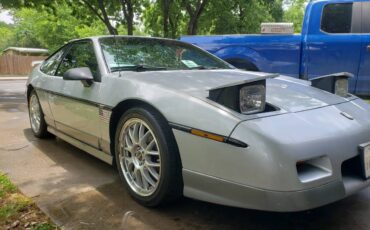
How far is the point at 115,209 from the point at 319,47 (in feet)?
14.4

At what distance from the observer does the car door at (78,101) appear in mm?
3369

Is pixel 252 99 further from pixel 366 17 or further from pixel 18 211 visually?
pixel 366 17

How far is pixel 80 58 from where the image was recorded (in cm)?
398

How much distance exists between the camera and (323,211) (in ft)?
8.96

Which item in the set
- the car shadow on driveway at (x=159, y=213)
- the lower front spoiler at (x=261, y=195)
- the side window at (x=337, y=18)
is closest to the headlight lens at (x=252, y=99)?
the lower front spoiler at (x=261, y=195)

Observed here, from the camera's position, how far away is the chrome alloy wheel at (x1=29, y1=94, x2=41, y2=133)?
4.83 m

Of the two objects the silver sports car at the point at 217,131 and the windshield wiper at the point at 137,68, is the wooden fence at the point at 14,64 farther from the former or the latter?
the windshield wiper at the point at 137,68

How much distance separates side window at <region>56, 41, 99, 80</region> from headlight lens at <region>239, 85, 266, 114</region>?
1559 millimetres

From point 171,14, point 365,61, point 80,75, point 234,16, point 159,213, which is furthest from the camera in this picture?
point 234,16

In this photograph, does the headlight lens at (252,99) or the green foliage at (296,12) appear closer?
Result: the headlight lens at (252,99)

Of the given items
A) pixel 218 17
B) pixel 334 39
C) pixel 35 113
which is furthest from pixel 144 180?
pixel 218 17

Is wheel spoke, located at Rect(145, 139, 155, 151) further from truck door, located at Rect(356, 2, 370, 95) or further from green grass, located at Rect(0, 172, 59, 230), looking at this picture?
truck door, located at Rect(356, 2, 370, 95)

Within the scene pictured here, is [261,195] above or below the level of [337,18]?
below

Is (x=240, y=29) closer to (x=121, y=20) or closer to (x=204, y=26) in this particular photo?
(x=204, y=26)
